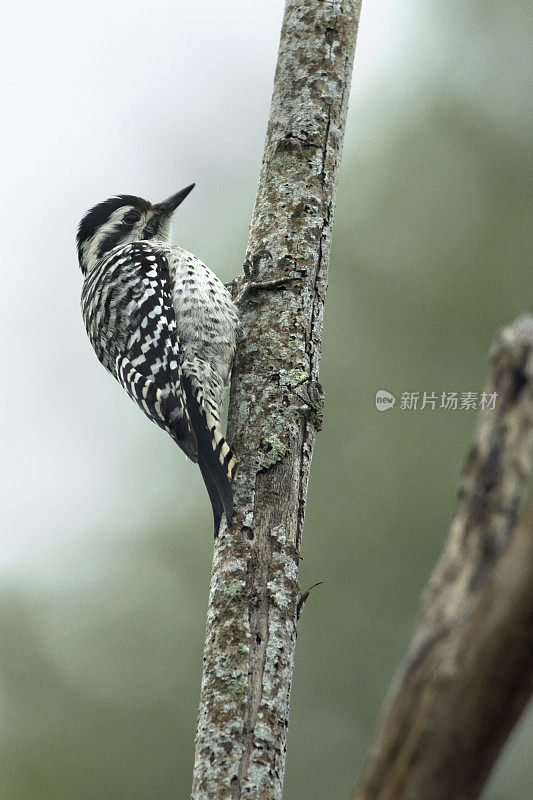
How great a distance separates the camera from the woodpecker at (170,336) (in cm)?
352

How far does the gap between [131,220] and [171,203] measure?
0.82 feet

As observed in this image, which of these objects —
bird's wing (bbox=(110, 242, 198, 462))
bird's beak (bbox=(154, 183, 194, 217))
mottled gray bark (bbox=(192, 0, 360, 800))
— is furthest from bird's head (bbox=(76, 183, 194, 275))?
mottled gray bark (bbox=(192, 0, 360, 800))

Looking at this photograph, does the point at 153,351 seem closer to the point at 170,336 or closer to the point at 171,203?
the point at 170,336

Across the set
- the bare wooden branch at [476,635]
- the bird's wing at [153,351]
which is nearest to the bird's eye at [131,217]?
the bird's wing at [153,351]

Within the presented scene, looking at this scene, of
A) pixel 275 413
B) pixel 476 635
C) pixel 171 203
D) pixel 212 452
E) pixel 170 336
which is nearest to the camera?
pixel 476 635

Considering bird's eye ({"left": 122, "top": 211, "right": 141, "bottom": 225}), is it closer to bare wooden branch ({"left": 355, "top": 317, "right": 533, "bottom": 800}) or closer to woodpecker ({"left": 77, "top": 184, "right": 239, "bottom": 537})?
woodpecker ({"left": 77, "top": 184, "right": 239, "bottom": 537})

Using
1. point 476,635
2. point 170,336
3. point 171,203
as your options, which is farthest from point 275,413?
point 171,203

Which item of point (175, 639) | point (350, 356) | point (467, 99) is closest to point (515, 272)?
point (350, 356)

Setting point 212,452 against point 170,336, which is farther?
point 170,336

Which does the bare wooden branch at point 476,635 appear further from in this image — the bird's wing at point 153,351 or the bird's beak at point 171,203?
the bird's beak at point 171,203

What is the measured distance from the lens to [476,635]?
1115mm

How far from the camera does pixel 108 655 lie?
7492 mm

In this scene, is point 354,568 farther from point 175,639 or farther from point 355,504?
point 175,639

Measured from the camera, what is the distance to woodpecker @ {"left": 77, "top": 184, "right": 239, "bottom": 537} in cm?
352
